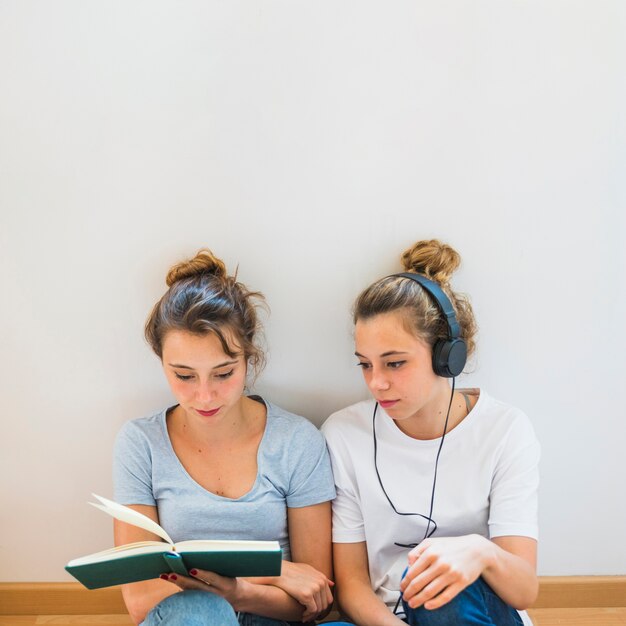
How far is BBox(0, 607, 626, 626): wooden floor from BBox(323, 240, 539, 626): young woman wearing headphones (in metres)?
0.43

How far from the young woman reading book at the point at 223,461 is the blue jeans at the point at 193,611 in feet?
0.23

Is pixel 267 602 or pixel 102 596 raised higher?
pixel 267 602

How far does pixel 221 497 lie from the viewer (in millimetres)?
1441

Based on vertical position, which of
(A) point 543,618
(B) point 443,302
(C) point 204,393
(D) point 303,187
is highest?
(D) point 303,187

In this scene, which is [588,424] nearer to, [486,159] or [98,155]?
[486,159]

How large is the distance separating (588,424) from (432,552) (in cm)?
65

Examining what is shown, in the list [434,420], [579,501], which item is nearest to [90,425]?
[434,420]

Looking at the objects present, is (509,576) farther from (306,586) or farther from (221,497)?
(221,497)

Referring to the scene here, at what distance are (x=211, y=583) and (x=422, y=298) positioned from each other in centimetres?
66

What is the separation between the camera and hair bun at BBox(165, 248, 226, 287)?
145 cm

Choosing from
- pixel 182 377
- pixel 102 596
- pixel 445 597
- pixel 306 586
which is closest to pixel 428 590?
pixel 445 597

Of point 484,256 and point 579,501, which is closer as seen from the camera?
point 484,256

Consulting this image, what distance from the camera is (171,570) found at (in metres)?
1.18

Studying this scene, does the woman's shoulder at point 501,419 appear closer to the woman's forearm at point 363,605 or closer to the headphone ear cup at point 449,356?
the headphone ear cup at point 449,356
